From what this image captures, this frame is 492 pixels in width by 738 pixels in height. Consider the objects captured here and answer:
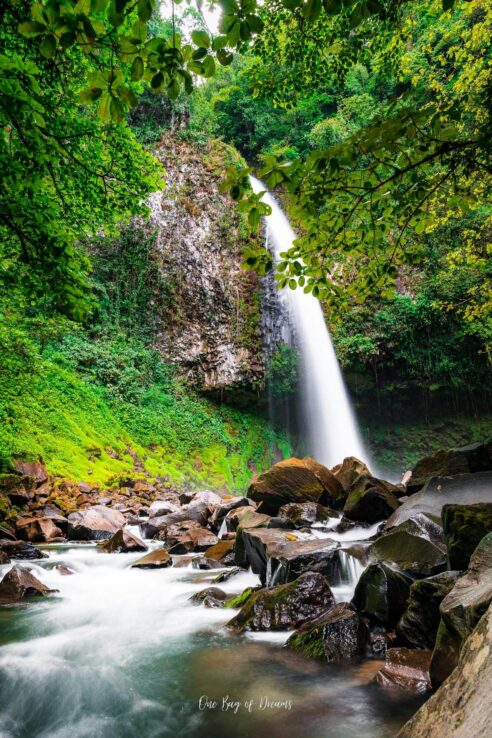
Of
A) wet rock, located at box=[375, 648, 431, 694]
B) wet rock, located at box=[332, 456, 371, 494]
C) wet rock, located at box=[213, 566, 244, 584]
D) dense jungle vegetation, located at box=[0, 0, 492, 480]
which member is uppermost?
dense jungle vegetation, located at box=[0, 0, 492, 480]

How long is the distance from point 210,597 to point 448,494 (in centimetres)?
365

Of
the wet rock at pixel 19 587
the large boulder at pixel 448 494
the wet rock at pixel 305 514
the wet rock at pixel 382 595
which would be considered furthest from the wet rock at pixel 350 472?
the wet rock at pixel 19 587

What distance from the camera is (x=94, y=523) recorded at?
9.44 meters

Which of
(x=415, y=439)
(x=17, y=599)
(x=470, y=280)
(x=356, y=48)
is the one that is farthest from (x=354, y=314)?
(x=17, y=599)

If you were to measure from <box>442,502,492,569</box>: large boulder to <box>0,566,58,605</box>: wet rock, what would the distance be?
17.3 ft

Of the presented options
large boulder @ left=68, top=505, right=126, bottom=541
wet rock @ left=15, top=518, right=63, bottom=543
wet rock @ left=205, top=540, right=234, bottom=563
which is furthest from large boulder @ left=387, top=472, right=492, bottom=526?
wet rock @ left=15, top=518, right=63, bottom=543

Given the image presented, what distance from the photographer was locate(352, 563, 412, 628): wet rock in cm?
379

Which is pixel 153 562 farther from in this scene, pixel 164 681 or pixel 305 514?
pixel 164 681

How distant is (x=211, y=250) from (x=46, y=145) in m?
19.2

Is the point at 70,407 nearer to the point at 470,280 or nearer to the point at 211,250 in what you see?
the point at 211,250

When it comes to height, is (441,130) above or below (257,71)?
below

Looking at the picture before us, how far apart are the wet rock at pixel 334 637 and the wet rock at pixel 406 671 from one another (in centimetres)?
35

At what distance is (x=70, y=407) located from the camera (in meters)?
15.1

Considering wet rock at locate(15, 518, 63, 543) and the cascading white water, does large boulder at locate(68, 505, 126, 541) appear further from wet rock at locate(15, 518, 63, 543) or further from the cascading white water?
the cascading white water
